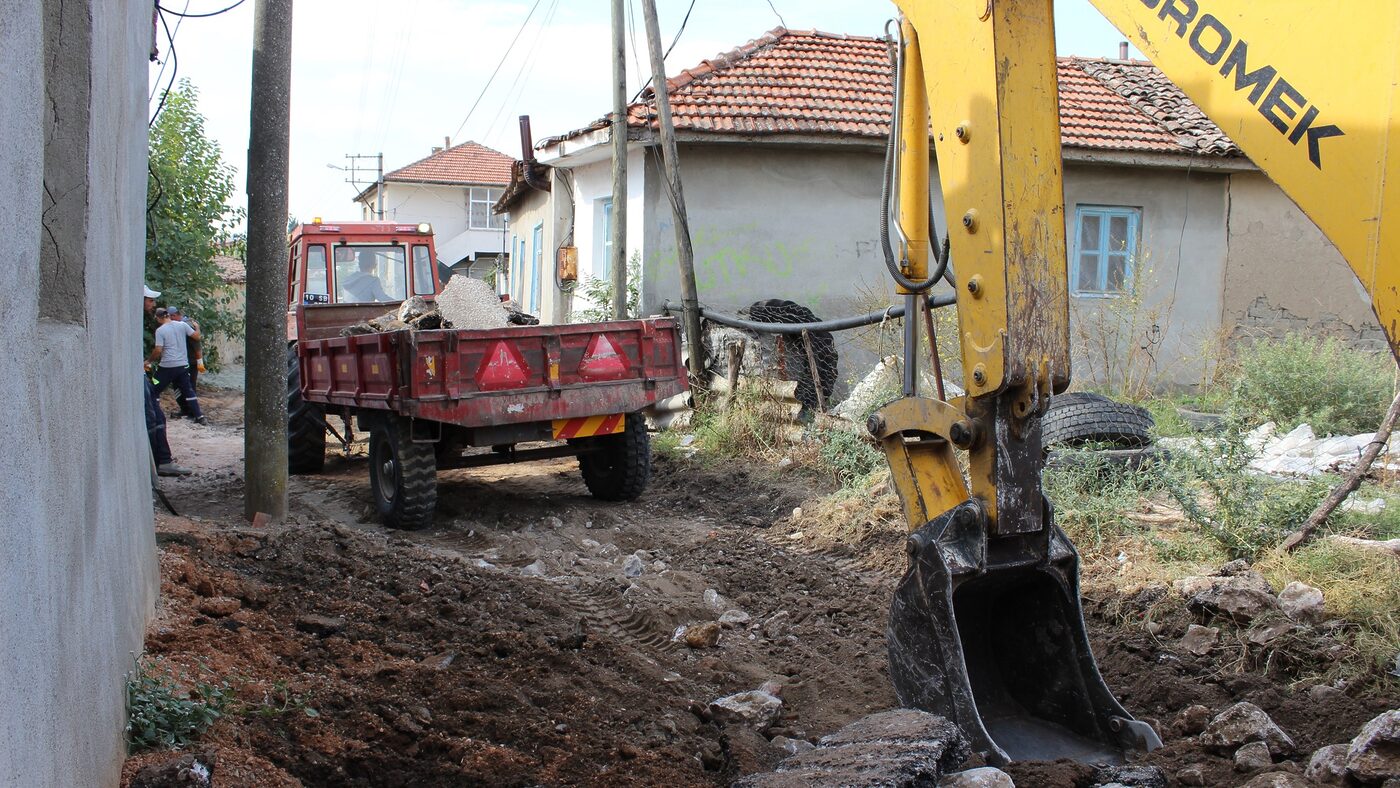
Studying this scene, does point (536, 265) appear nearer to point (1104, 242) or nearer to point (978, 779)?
point (1104, 242)

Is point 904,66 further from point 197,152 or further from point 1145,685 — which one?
point 197,152

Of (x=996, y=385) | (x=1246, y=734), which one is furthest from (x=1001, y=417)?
(x=1246, y=734)

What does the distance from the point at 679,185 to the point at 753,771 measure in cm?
926

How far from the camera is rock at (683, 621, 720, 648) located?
209 inches

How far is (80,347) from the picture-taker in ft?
9.46

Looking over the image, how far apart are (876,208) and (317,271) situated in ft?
22.8

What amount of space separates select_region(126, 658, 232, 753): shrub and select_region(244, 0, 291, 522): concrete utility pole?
4.45 m

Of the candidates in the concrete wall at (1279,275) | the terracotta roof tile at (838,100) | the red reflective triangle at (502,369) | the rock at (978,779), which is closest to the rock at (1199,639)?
the rock at (978,779)

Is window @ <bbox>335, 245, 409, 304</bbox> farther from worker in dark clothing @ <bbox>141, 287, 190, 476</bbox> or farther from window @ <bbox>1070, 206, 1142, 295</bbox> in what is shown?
window @ <bbox>1070, 206, 1142, 295</bbox>

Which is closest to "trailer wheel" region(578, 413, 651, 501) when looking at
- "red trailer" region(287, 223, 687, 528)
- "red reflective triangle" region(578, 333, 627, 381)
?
"red trailer" region(287, 223, 687, 528)

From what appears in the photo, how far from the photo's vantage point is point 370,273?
11.8 m

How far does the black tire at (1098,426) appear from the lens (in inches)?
298

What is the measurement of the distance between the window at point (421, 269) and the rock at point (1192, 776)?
9.69 m

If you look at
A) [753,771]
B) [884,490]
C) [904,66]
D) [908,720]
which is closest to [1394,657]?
[908,720]
